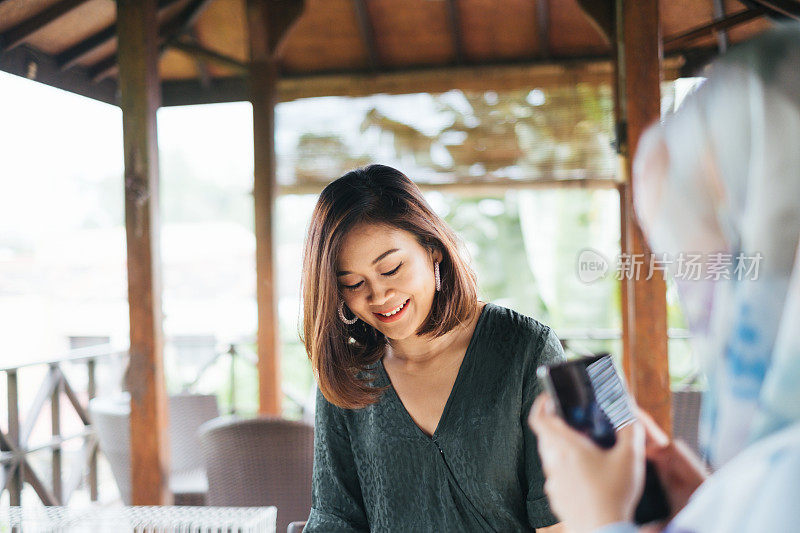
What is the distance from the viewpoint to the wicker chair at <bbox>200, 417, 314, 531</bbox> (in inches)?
97.0

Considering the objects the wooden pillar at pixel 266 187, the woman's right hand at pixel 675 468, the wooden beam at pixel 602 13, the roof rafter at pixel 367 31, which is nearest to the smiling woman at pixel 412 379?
the woman's right hand at pixel 675 468

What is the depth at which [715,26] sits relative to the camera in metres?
3.39

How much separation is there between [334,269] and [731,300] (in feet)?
3.39

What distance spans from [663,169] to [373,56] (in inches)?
180

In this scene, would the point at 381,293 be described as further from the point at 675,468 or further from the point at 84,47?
the point at 84,47

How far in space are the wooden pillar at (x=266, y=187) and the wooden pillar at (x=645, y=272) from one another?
2347mm

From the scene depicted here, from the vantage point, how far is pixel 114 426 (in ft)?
9.90

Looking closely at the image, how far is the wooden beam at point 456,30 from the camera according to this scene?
4.54 meters

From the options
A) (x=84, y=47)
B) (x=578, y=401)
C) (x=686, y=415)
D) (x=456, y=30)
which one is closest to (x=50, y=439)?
(x=84, y=47)

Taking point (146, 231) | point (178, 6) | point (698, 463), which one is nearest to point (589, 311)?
point (178, 6)

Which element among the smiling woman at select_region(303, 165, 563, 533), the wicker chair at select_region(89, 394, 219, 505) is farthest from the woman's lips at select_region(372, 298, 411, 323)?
the wicker chair at select_region(89, 394, 219, 505)

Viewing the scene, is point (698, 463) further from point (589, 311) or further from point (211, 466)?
point (589, 311)

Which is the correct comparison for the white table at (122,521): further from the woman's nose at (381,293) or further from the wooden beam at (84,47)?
the wooden beam at (84,47)

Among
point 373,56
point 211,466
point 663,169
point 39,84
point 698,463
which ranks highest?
point 373,56
